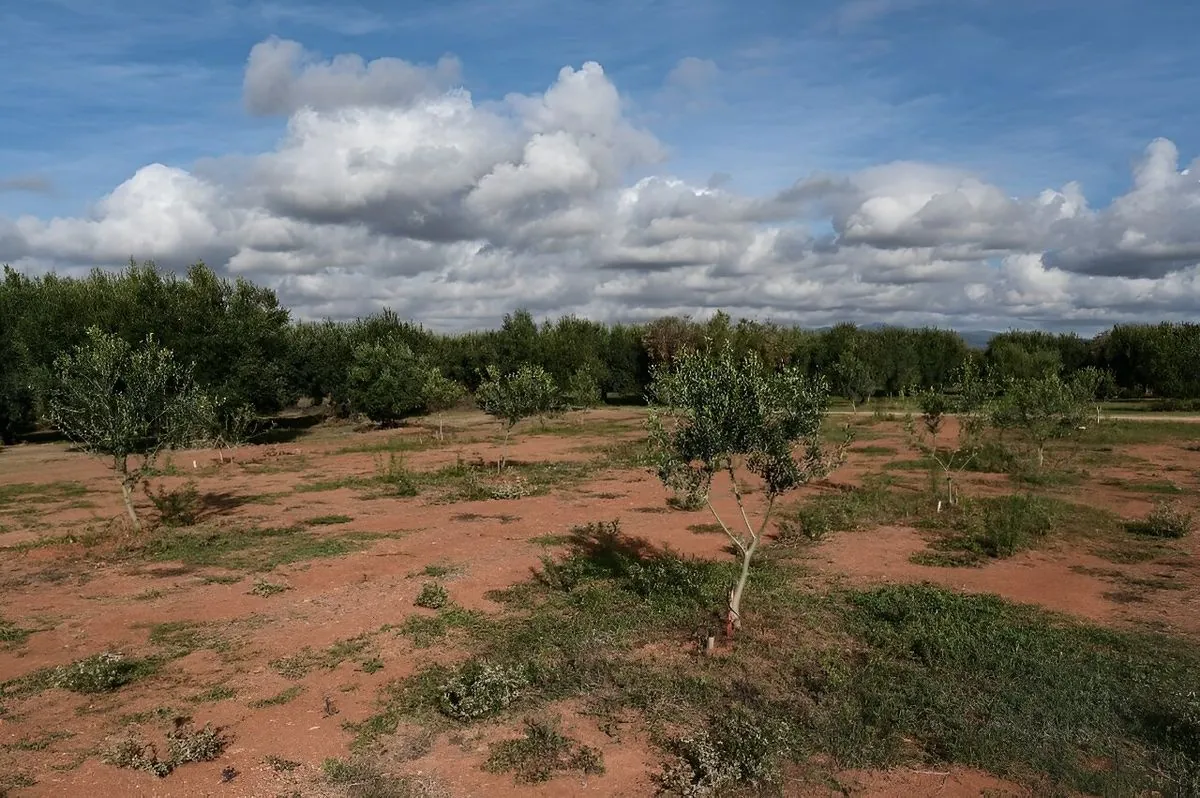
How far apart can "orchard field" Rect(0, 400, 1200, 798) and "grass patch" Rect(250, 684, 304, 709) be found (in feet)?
0.23

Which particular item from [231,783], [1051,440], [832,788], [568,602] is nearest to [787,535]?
[568,602]

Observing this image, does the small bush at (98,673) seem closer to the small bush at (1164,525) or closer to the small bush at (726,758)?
the small bush at (726,758)

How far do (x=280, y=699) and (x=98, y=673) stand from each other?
3.18 metres

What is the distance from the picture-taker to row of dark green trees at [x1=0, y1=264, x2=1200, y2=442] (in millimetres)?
45156

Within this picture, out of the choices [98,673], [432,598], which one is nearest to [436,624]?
[432,598]

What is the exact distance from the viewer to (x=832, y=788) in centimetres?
864

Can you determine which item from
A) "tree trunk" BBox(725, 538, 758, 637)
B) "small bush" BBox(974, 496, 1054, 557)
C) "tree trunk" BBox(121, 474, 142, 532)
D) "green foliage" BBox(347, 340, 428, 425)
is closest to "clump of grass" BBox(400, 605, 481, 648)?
"tree trunk" BBox(725, 538, 758, 637)

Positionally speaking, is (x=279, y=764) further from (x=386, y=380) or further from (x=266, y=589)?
(x=386, y=380)

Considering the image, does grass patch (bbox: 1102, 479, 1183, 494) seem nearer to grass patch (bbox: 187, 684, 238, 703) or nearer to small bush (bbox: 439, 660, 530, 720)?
small bush (bbox: 439, 660, 530, 720)

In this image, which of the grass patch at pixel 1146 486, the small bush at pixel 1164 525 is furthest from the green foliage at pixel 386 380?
the small bush at pixel 1164 525

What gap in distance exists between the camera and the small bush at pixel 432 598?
49.2ft

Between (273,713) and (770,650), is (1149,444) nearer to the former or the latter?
(770,650)

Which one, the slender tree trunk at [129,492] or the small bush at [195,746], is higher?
the slender tree trunk at [129,492]

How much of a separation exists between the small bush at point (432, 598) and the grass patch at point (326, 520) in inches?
359
